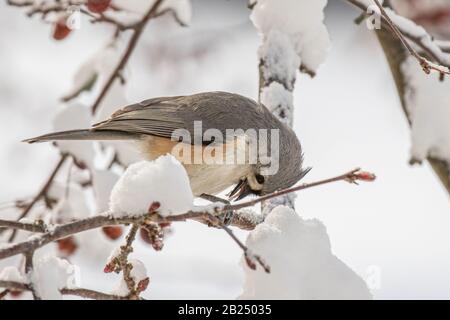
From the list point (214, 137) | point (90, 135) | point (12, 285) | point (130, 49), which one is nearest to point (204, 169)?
point (214, 137)

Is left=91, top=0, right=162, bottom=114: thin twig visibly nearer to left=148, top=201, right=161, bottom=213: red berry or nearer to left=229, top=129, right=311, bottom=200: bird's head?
left=229, top=129, right=311, bottom=200: bird's head

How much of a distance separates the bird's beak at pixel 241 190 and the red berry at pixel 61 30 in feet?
4.35

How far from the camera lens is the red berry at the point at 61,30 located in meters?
3.09

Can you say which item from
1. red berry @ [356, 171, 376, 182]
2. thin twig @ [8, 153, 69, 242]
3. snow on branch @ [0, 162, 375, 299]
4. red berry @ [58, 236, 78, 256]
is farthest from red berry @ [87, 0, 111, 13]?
red berry @ [356, 171, 376, 182]

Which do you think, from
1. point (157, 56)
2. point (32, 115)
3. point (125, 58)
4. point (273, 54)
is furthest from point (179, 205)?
point (32, 115)

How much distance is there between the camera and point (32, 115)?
21.3 feet

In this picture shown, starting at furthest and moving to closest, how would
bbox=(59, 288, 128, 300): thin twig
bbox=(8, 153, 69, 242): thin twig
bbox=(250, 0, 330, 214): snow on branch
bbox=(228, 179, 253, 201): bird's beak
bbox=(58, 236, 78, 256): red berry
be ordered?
bbox=(58, 236, 78, 256): red berry < bbox=(8, 153, 69, 242): thin twig < bbox=(250, 0, 330, 214): snow on branch < bbox=(228, 179, 253, 201): bird's beak < bbox=(59, 288, 128, 300): thin twig

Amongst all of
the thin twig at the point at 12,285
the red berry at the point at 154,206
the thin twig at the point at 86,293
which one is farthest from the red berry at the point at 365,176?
the thin twig at the point at 12,285

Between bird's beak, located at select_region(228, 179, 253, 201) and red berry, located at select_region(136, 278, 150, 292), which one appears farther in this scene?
bird's beak, located at select_region(228, 179, 253, 201)

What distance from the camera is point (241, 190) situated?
232 cm

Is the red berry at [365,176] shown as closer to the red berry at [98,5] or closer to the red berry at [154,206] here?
the red berry at [154,206]

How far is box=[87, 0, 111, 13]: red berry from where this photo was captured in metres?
2.92
